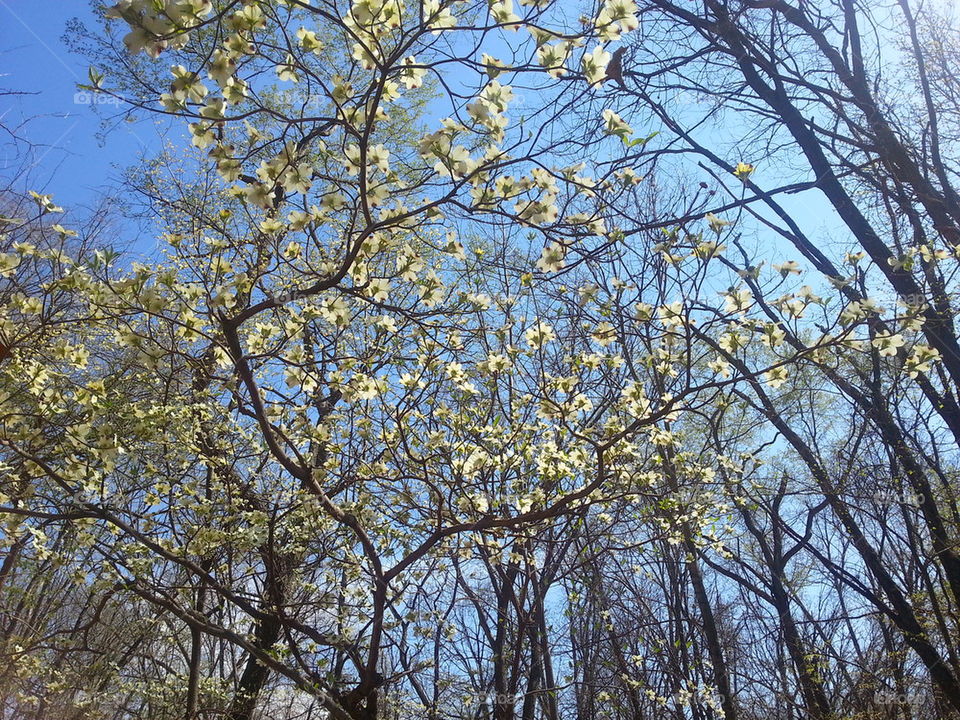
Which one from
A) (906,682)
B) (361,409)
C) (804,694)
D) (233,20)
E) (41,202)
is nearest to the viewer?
(233,20)

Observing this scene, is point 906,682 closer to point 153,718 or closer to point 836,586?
point 836,586

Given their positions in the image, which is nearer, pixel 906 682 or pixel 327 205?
pixel 327 205

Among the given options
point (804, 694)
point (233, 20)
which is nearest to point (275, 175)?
point (233, 20)

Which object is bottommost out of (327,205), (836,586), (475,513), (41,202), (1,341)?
(475,513)

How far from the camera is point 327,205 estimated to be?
8.38 ft

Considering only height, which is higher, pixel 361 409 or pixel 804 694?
pixel 361 409

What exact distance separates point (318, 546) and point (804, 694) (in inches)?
204

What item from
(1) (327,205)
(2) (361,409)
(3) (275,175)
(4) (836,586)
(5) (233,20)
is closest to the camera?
(5) (233,20)

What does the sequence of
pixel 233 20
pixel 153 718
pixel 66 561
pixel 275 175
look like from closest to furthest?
pixel 233 20
pixel 275 175
pixel 66 561
pixel 153 718

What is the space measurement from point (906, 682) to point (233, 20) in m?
8.56

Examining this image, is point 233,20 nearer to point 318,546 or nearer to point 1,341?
point 1,341

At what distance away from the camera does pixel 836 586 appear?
9.97m

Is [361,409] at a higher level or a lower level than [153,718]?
higher

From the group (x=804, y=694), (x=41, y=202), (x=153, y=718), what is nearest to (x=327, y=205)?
(x=41, y=202)
